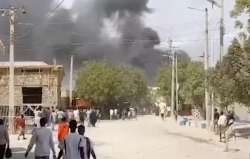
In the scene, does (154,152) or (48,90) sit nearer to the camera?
(154,152)

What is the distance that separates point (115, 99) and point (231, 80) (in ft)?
222

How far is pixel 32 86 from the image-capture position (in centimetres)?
6525

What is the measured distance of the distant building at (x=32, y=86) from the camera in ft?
209

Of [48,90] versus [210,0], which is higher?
[210,0]

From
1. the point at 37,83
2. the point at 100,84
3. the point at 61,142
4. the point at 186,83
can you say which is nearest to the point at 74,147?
the point at 61,142

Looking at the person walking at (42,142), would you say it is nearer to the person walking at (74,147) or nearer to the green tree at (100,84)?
the person walking at (74,147)

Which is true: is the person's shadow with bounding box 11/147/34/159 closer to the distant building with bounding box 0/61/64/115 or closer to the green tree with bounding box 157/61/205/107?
the distant building with bounding box 0/61/64/115

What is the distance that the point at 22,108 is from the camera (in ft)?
211

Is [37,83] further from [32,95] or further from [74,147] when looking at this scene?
[74,147]

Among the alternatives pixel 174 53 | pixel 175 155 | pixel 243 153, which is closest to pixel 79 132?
pixel 175 155

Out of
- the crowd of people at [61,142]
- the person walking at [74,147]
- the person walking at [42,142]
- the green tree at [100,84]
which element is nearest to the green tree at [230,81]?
the crowd of people at [61,142]

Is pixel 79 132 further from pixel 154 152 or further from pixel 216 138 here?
pixel 216 138

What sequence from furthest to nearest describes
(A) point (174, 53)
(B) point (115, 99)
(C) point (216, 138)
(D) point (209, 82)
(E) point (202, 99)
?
(B) point (115, 99) < (E) point (202, 99) < (A) point (174, 53) < (D) point (209, 82) < (C) point (216, 138)

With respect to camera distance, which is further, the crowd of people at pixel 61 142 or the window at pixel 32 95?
the window at pixel 32 95
